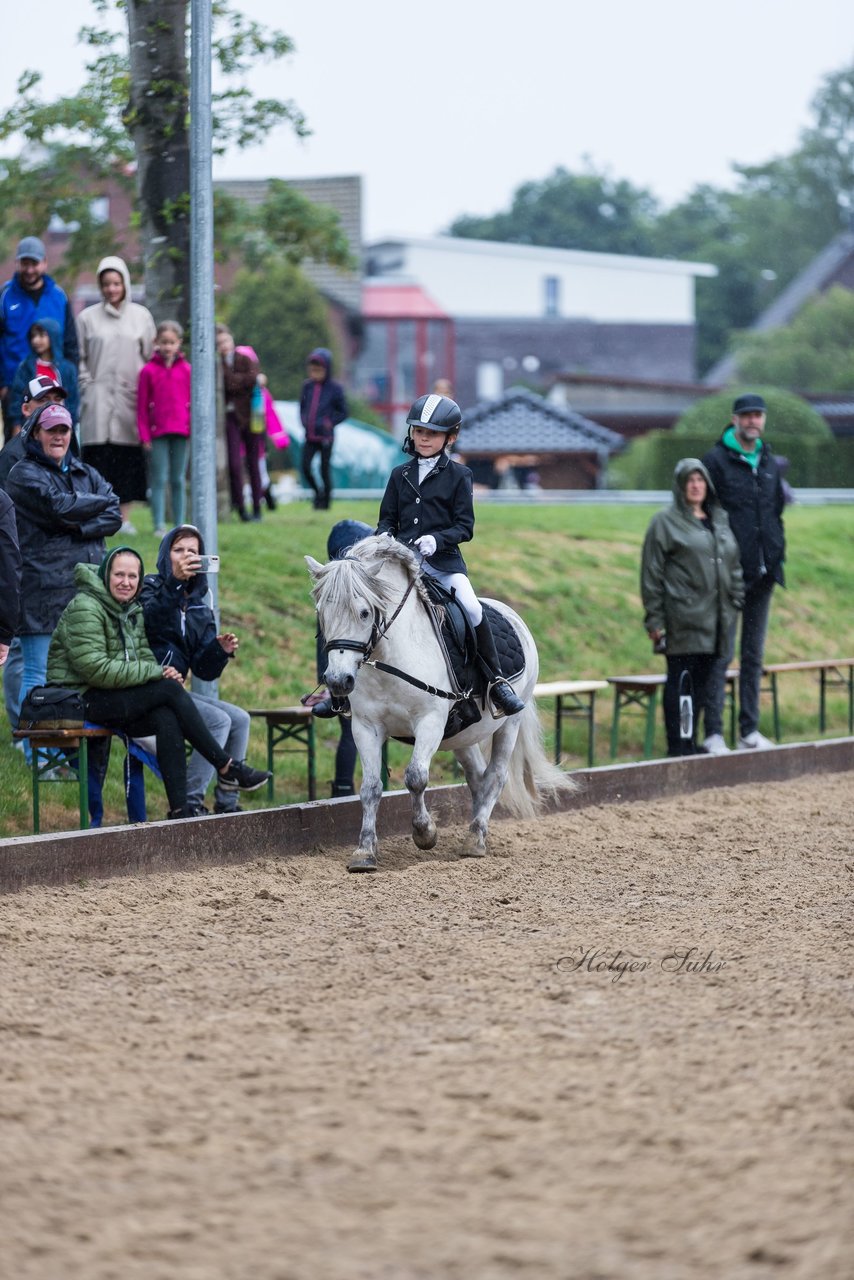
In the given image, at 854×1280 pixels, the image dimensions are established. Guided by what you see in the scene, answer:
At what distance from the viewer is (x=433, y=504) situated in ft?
29.9

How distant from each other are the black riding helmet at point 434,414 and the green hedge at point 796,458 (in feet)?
99.7

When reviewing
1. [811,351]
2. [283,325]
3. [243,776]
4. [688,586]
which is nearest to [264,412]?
[688,586]

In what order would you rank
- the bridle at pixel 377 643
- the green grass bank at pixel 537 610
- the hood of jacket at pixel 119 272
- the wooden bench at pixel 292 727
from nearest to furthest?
the bridle at pixel 377 643 → the wooden bench at pixel 292 727 → the green grass bank at pixel 537 610 → the hood of jacket at pixel 119 272

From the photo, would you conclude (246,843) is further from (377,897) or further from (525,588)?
(525,588)

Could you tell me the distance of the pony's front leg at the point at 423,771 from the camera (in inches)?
347

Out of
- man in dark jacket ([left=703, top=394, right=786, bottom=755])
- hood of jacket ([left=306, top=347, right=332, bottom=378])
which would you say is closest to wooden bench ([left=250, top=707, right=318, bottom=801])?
man in dark jacket ([left=703, top=394, right=786, bottom=755])

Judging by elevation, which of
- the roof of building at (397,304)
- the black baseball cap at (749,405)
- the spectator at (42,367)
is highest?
the roof of building at (397,304)

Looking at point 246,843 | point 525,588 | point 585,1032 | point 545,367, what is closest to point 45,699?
point 246,843

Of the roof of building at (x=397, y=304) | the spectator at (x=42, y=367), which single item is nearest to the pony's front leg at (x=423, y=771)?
the spectator at (x=42, y=367)

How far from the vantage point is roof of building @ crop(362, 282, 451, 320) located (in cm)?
6500

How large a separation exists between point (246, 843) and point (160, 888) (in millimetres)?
917

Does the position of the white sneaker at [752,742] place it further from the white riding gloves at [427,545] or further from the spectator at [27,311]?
the spectator at [27,311]

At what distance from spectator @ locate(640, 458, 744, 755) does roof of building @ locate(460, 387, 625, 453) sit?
38.7 meters

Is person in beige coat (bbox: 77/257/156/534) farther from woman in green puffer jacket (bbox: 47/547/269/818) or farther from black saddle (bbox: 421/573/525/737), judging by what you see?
black saddle (bbox: 421/573/525/737)
